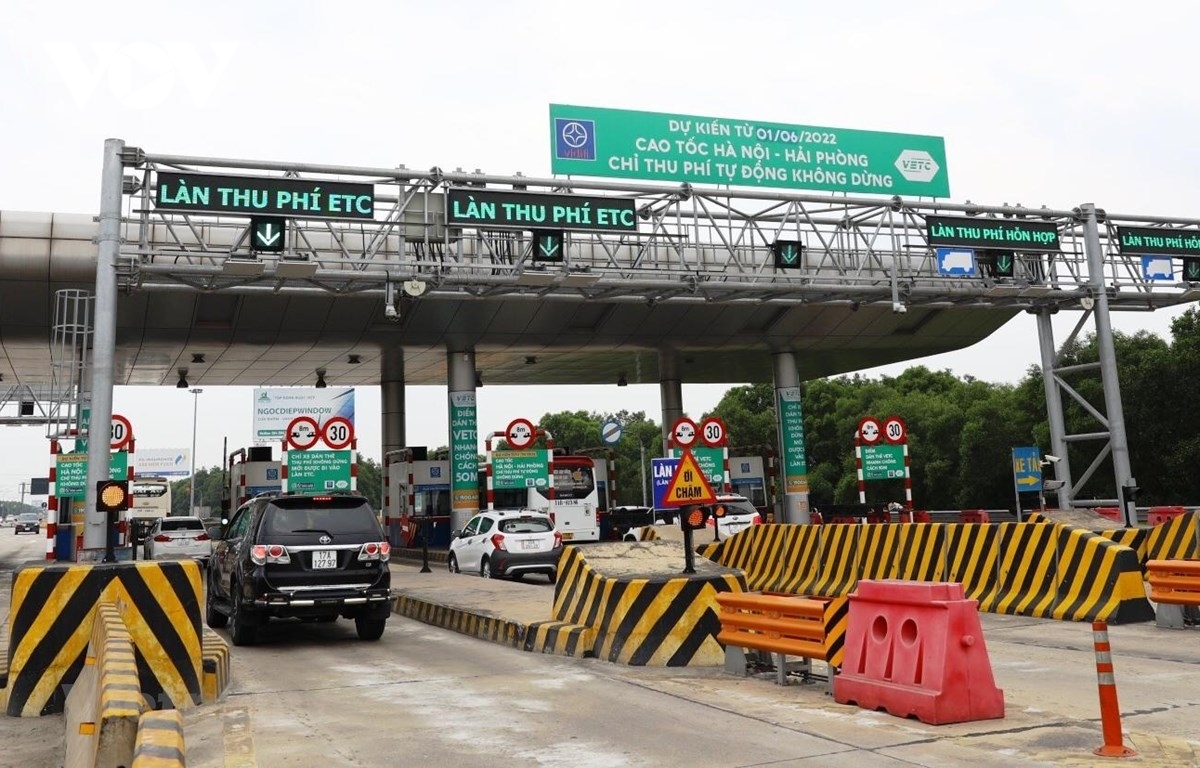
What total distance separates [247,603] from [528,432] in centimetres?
1569

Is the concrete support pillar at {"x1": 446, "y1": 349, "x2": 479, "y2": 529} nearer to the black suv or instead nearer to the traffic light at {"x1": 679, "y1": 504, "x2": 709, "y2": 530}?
the black suv

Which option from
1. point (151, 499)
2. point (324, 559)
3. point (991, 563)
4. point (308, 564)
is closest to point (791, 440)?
point (991, 563)

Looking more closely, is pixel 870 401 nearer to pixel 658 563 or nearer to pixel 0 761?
pixel 658 563

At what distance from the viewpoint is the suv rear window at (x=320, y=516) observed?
11.5 m

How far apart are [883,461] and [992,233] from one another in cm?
592

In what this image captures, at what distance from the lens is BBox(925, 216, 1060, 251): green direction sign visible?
910 inches

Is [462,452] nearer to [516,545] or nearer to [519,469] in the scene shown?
[519,469]

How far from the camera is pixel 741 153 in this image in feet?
73.5

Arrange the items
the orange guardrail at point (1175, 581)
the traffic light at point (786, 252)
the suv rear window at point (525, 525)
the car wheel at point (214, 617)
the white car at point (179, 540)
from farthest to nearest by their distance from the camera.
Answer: the white car at point (179, 540)
the traffic light at point (786, 252)
the suv rear window at point (525, 525)
the car wheel at point (214, 617)
the orange guardrail at point (1175, 581)

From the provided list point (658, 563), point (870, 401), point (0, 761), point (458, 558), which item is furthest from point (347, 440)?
point (870, 401)

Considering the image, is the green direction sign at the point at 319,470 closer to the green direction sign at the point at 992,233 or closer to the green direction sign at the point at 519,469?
the green direction sign at the point at 519,469

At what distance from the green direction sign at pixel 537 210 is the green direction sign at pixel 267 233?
316 cm

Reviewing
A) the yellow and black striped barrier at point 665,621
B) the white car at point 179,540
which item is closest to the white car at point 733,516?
the yellow and black striped barrier at point 665,621

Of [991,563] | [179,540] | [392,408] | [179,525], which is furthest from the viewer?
[392,408]
